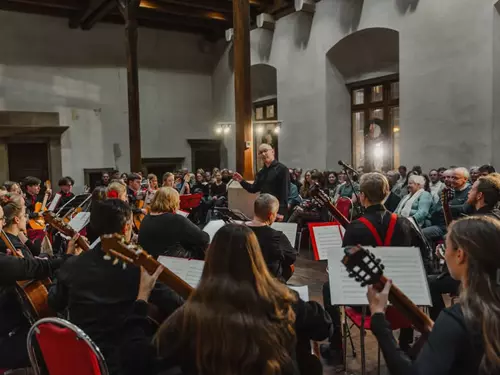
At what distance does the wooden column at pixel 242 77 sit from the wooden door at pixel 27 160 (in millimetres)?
6727

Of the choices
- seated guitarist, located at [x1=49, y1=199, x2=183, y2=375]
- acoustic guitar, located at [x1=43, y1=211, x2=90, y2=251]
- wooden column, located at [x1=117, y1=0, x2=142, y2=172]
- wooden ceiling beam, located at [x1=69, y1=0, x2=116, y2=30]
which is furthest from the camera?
wooden ceiling beam, located at [x1=69, y1=0, x2=116, y2=30]

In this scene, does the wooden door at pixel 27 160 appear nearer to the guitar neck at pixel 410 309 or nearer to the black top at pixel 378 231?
the black top at pixel 378 231

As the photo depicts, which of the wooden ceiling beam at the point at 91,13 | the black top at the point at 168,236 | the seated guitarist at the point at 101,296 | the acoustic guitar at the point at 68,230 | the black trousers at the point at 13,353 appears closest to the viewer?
the seated guitarist at the point at 101,296

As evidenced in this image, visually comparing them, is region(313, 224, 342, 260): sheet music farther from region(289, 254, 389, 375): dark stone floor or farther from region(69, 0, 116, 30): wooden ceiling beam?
region(69, 0, 116, 30): wooden ceiling beam

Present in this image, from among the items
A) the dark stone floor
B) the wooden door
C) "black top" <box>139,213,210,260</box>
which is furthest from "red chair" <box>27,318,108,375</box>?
the wooden door

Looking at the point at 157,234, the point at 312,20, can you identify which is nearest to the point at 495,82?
the point at 312,20

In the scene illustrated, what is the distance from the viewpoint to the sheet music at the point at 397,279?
2160mm

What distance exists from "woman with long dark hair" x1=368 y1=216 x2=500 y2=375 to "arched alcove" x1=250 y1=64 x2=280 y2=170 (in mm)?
11235

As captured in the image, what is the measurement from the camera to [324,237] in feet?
10.4

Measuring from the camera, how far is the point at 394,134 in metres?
10.4

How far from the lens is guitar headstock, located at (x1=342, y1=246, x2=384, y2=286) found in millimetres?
1441

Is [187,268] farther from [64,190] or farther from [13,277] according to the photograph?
[64,190]

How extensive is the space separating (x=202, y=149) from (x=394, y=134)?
6.29m

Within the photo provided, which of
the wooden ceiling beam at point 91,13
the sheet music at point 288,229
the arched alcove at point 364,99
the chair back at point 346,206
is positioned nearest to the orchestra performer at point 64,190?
the chair back at point 346,206
